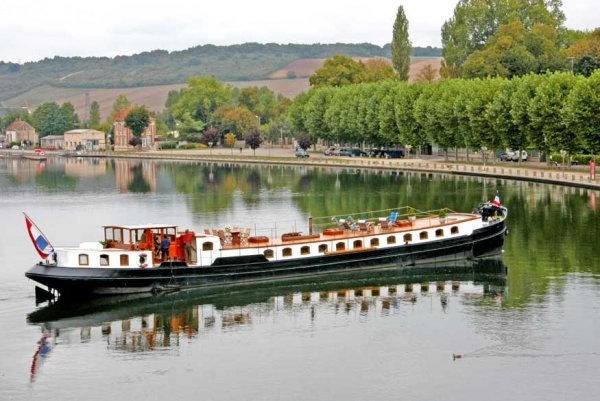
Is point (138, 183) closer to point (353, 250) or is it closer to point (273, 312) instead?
point (353, 250)

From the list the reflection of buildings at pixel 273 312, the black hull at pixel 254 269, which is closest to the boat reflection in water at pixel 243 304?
the reflection of buildings at pixel 273 312

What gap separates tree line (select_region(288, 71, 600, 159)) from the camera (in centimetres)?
11779

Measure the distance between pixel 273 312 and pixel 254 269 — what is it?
6358 millimetres

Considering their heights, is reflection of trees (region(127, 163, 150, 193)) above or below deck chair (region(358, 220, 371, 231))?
below

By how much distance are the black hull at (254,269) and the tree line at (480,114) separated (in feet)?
174

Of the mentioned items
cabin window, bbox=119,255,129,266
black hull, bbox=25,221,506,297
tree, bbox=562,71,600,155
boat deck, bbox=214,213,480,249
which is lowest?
black hull, bbox=25,221,506,297

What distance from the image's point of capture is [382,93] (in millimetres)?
183875

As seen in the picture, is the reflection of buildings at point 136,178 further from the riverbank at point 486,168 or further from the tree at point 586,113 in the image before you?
the tree at point 586,113

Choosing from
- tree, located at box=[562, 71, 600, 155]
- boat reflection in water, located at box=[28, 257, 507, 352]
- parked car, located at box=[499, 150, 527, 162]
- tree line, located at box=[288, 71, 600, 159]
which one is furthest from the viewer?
parked car, located at box=[499, 150, 527, 162]

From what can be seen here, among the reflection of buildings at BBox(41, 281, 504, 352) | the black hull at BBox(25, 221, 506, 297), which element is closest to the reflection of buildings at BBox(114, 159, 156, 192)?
the black hull at BBox(25, 221, 506, 297)

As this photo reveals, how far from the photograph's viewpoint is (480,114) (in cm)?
14312

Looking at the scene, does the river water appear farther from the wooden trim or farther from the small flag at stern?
the small flag at stern

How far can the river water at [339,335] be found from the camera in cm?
4172

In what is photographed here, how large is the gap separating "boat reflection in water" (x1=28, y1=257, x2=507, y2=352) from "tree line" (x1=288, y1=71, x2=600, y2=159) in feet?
190
